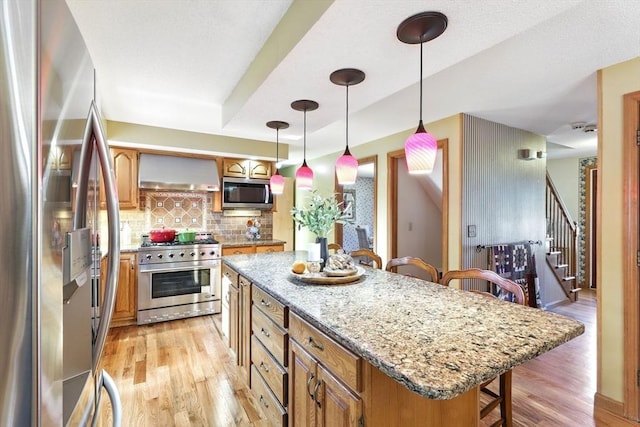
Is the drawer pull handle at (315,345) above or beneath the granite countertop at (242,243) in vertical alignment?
beneath

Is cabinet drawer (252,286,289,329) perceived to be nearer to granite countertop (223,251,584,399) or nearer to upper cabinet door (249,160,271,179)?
granite countertop (223,251,584,399)

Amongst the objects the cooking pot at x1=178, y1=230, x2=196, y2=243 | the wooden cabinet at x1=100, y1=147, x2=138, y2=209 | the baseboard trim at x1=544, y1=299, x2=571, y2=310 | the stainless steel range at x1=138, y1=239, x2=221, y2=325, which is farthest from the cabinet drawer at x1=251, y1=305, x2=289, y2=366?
the baseboard trim at x1=544, y1=299, x2=571, y2=310

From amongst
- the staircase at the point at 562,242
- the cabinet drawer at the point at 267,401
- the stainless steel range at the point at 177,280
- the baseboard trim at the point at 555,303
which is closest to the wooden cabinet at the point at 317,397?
the cabinet drawer at the point at 267,401

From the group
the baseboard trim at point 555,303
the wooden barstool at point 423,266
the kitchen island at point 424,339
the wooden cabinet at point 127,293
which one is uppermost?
the wooden barstool at point 423,266

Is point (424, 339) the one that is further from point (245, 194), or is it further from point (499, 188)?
point (245, 194)

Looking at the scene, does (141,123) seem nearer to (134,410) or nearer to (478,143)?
(134,410)

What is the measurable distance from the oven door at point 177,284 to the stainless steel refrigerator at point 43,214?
330 centimetres

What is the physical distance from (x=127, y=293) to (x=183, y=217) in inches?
51.3

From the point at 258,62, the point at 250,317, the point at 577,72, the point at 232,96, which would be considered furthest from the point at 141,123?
the point at 577,72

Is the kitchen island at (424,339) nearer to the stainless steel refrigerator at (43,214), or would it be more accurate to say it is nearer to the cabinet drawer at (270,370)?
the cabinet drawer at (270,370)

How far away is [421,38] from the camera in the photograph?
1.50m

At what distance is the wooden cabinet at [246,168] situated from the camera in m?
4.57

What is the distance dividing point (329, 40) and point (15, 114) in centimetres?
143

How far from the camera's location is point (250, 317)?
85.9 inches
